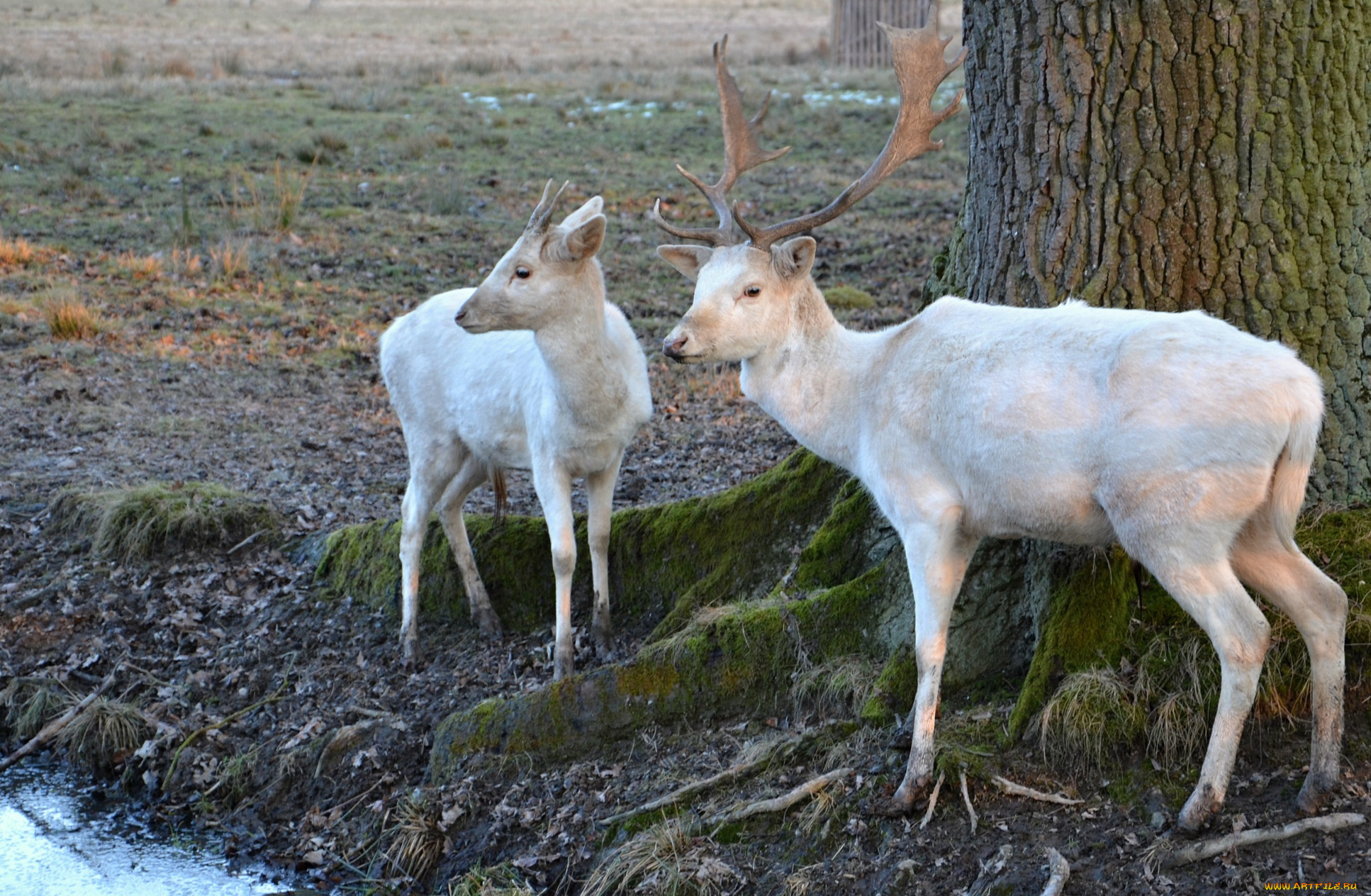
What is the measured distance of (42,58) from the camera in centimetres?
2741

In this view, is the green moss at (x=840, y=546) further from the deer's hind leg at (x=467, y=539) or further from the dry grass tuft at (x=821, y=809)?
the deer's hind leg at (x=467, y=539)

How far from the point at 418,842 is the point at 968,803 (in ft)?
7.69

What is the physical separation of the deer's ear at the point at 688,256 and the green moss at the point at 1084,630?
1.90 metres

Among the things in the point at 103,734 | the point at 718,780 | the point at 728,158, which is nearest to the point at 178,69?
the point at 103,734

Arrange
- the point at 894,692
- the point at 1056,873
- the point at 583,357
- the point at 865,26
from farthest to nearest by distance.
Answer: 1. the point at 865,26
2. the point at 583,357
3. the point at 894,692
4. the point at 1056,873

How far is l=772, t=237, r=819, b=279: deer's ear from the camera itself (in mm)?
5023

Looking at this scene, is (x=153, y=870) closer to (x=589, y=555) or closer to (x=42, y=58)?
(x=589, y=555)

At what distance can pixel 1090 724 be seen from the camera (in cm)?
461

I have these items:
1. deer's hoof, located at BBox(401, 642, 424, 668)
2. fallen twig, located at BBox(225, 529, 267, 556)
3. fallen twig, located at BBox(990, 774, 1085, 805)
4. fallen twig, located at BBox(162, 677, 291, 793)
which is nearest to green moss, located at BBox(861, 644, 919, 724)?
fallen twig, located at BBox(990, 774, 1085, 805)

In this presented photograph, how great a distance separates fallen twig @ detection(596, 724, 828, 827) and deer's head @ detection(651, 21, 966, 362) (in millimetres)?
1520

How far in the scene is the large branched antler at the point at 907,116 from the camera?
512 centimetres

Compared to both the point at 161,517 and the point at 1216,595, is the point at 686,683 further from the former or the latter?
the point at 161,517

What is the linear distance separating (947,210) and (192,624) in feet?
35.0

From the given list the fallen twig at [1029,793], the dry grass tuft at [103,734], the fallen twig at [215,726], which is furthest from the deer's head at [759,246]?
the dry grass tuft at [103,734]
